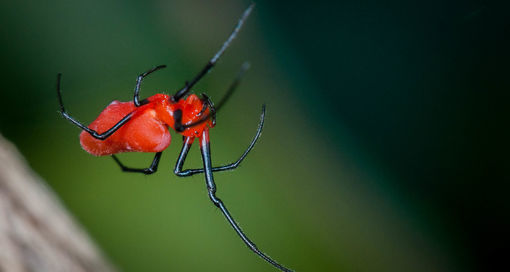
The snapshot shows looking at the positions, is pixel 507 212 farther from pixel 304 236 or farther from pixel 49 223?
pixel 49 223

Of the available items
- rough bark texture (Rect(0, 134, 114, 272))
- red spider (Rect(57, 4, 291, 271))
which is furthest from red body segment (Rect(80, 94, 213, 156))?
rough bark texture (Rect(0, 134, 114, 272))

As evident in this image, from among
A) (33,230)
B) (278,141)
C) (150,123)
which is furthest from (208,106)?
(278,141)

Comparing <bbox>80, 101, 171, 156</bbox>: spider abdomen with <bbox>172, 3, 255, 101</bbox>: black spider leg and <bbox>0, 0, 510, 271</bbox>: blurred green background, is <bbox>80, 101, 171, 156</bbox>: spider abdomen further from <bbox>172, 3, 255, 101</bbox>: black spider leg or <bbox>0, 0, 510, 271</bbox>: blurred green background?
<bbox>0, 0, 510, 271</bbox>: blurred green background

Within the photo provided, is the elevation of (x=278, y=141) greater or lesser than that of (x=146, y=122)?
greater

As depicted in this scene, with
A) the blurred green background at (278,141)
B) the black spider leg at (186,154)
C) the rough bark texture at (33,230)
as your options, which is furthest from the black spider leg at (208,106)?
the blurred green background at (278,141)

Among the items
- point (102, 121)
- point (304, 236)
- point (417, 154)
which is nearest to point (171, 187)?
point (304, 236)

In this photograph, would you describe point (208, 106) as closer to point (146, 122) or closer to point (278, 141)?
point (146, 122)
